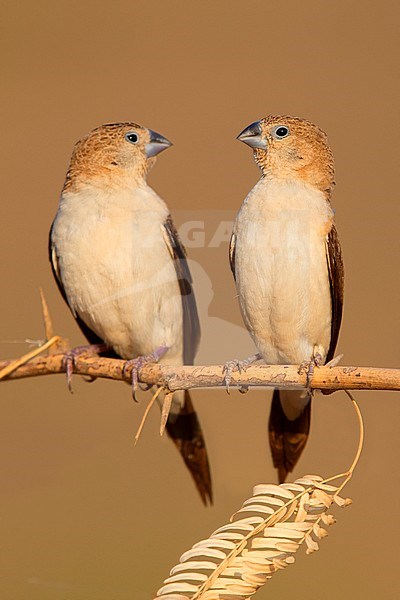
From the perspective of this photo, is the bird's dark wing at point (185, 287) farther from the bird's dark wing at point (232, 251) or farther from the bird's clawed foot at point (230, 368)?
the bird's clawed foot at point (230, 368)

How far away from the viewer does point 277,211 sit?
2402 millimetres

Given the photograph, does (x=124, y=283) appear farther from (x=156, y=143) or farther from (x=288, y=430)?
(x=288, y=430)

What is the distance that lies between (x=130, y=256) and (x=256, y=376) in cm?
90

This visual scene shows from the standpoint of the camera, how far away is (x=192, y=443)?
2795 mm

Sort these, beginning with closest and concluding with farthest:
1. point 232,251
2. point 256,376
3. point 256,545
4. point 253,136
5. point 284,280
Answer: point 256,545
point 256,376
point 253,136
point 232,251
point 284,280

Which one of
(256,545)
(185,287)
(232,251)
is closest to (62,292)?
(185,287)

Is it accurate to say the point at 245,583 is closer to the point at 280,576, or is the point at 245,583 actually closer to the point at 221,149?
the point at 280,576

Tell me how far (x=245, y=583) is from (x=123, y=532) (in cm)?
79

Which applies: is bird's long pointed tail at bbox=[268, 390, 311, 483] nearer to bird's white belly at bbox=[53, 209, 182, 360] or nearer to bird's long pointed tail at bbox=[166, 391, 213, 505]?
bird's long pointed tail at bbox=[166, 391, 213, 505]

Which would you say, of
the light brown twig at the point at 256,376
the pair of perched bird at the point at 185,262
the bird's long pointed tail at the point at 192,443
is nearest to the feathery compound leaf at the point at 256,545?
the light brown twig at the point at 256,376

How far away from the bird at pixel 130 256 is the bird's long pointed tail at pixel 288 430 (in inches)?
9.4

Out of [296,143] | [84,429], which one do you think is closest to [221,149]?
[296,143]

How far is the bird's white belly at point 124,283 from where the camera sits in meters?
2.74

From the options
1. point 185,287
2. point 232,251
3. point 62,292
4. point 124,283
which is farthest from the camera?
point 62,292
